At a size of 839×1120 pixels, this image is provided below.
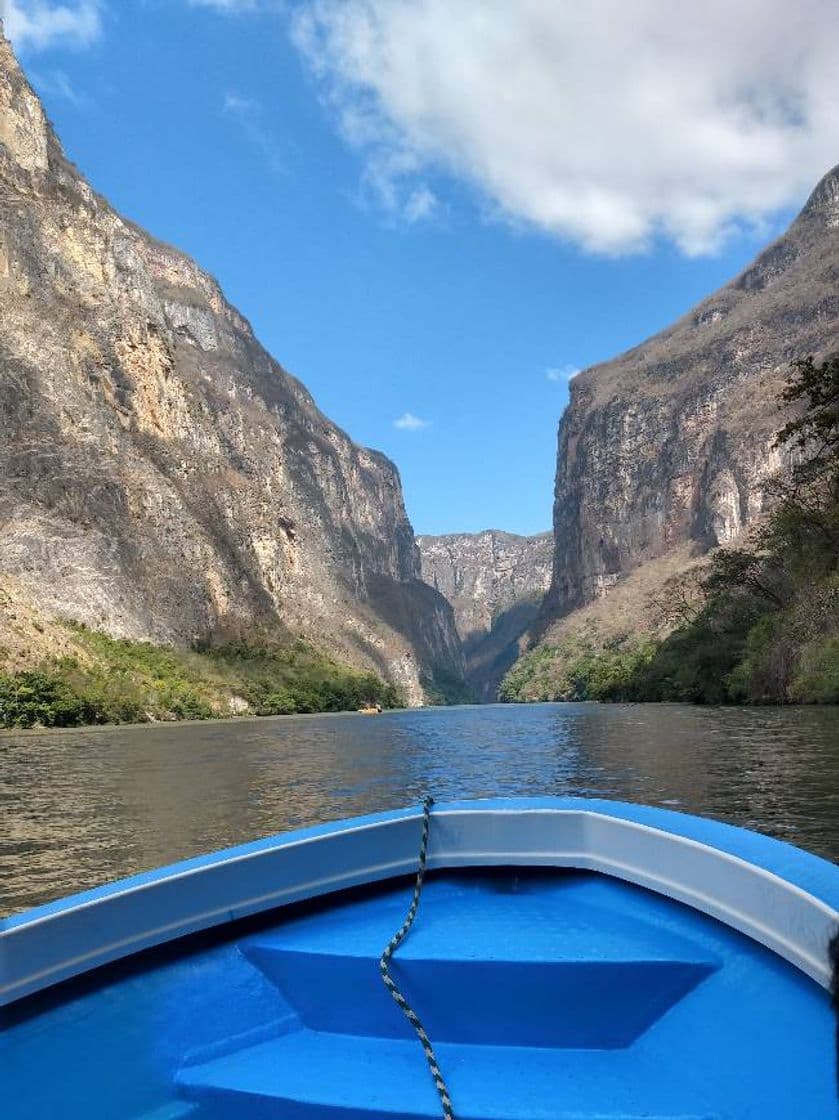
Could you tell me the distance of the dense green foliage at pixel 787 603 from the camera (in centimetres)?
3483

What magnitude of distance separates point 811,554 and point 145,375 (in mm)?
97503

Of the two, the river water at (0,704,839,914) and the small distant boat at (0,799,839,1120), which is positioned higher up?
the small distant boat at (0,799,839,1120)

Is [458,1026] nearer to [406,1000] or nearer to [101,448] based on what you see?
[406,1000]

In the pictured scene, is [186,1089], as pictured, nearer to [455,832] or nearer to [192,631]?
[455,832]

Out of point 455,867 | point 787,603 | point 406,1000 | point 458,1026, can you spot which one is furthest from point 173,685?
point 458,1026

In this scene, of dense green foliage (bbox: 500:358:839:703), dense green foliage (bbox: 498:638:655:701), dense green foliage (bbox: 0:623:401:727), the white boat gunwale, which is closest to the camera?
the white boat gunwale

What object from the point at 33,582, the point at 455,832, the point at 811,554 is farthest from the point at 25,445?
the point at 455,832

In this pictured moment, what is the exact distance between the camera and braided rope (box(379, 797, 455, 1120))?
266 cm

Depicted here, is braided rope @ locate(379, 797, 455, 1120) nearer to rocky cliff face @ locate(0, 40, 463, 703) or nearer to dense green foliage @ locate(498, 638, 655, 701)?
rocky cliff face @ locate(0, 40, 463, 703)

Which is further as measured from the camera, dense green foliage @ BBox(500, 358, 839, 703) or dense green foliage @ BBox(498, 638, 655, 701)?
dense green foliage @ BBox(498, 638, 655, 701)

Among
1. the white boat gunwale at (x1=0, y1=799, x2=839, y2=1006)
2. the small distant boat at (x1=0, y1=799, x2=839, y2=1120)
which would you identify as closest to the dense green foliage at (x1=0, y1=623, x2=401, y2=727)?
the white boat gunwale at (x1=0, y1=799, x2=839, y2=1006)

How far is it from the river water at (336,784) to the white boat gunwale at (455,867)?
5542mm

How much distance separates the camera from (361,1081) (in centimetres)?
281

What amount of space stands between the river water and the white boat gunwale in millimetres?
5542
